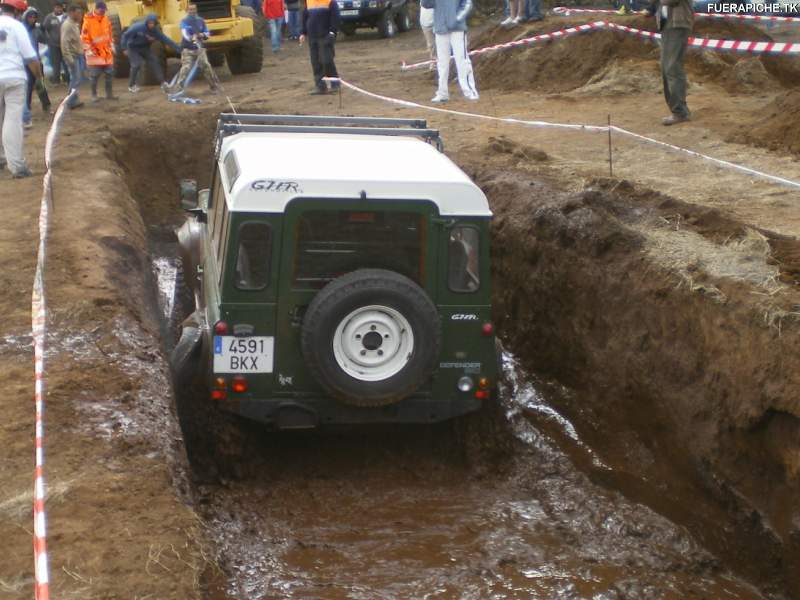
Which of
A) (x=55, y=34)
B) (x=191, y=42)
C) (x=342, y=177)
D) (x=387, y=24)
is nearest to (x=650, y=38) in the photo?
(x=191, y=42)

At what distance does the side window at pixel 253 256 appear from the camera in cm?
672

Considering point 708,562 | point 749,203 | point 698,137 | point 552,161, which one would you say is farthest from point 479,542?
point 698,137

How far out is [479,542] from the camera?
22.2 feet

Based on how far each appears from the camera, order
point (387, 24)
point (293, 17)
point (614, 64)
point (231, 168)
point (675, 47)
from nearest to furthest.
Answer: point (231, 168) → point (675, 47) → point (614, 64) → point (387, 24) → point (293, 17)

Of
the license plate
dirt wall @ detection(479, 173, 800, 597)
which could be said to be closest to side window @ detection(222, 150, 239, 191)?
the license plate

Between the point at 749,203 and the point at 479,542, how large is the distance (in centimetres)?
483

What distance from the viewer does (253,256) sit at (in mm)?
6781

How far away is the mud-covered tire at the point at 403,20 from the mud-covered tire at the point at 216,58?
7969mm

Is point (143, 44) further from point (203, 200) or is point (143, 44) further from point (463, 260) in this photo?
point (463, 260)

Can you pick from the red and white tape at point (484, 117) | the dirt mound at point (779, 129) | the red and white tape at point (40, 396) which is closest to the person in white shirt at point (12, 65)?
the red and white tape at point (40, 396)

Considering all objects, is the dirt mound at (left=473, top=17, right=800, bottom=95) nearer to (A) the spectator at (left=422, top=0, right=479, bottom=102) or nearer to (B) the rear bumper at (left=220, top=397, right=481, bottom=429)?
(A) the spectator at (left=422, top=0, right=479, bottom=102)

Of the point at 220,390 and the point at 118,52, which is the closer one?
the point at 220,390

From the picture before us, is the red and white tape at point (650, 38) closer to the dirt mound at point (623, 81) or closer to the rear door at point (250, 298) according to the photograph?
the dirt mound at point (623, 81)

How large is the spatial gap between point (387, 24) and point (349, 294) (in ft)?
83.0
